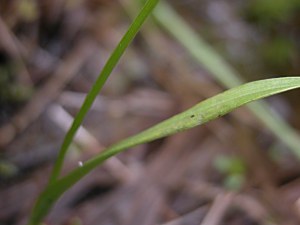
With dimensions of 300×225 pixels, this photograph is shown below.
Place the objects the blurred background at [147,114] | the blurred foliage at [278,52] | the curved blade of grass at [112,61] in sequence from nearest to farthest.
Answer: the curved blade of grass at [112,61] < the blurred background at [147,114] < the blurred foliage at [278,52]

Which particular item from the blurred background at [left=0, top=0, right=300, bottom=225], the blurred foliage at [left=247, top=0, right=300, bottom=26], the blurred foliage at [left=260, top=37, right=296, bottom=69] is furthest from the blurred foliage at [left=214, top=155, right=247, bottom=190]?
the blurred foliage at [left=247, top=0, right=300, bottom=26]

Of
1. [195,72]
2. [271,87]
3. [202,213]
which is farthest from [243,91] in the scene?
[195,72]

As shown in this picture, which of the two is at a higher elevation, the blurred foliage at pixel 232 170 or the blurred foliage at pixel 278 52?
the blurred foliage at pixel 278 52

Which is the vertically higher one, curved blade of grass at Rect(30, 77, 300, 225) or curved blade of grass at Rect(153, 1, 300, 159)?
curved blade of grass at Rect(153, 1, 300, 159)

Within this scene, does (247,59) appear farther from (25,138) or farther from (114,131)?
(25,138)

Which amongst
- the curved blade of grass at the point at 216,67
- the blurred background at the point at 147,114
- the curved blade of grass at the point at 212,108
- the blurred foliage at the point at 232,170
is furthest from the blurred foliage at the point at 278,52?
the curved blade of grass at the point at 212,108

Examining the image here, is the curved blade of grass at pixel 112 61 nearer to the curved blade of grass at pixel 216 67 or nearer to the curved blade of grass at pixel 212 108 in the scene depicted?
the curved blade of grass at pixel 212 108

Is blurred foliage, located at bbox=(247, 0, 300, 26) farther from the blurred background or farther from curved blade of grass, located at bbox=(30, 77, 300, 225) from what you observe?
curved blade of grass, located at bbox=(30, 77, 300, 225)

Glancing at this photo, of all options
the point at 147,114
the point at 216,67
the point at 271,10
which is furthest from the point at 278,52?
the point at 147,114
